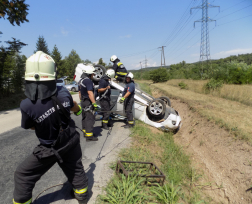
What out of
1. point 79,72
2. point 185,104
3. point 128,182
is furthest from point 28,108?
point 185,104

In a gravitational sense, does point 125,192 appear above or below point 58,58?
below

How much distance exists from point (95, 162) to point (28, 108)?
6.61 ft

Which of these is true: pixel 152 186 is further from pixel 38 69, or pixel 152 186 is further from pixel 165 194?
pixel 38 69

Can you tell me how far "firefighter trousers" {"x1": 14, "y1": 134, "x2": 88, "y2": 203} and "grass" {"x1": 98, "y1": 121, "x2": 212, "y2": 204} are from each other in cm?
50

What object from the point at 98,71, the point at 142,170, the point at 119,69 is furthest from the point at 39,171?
the point at 98,71

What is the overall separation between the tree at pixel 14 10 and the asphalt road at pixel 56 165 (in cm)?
688

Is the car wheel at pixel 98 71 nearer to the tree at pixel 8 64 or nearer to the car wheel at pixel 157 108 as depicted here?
the car wheel at pixel 157 108

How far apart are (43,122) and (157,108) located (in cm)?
457

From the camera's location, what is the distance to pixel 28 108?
1.60 m

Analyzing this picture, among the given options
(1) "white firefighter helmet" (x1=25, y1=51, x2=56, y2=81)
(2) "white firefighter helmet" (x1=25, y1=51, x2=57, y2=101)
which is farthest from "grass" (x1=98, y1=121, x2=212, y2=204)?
(1) "white firefighter helmet" (x1=25, y1=51, x2=56, y2=81)

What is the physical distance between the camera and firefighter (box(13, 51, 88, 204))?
1.63 m

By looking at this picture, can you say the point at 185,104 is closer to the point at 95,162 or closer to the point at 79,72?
the point at 79,72

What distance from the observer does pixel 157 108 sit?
581cm

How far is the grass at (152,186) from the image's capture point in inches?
89.7
